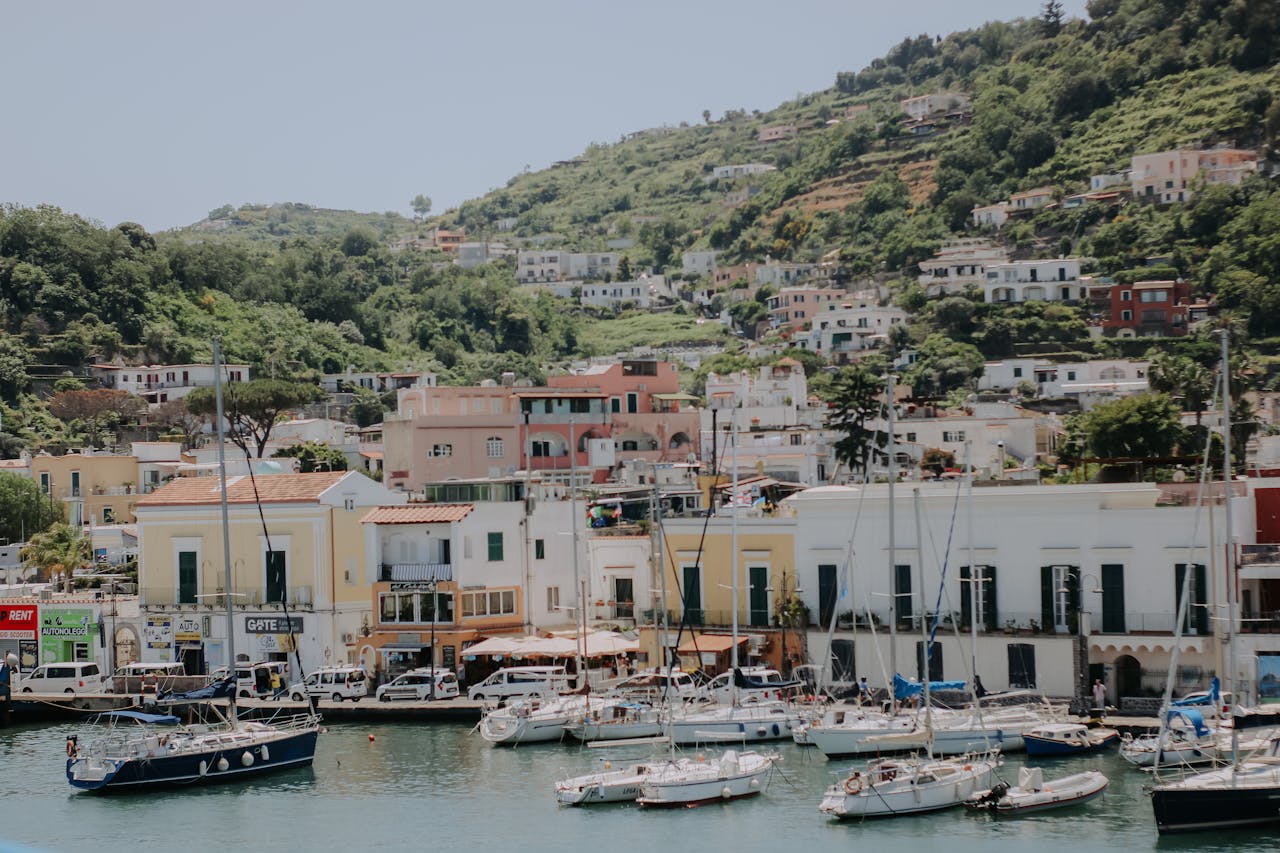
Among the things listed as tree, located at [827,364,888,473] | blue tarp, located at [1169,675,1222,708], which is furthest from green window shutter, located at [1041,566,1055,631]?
tree, located at [827,364,888,473]

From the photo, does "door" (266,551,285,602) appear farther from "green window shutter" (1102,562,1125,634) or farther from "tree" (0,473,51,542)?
"tree" (0,473,51,542)

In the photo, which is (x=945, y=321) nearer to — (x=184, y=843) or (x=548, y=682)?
(x=548, y=682)

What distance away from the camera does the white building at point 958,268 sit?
143m

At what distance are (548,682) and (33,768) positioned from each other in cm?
1229

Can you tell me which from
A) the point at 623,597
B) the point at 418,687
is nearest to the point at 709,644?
the point at 623,597

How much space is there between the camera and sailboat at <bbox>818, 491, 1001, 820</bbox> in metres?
34.6

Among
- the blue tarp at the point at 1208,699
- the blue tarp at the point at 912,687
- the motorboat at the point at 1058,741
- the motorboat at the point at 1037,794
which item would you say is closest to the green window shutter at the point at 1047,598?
the blue tarp at the point at 912,687

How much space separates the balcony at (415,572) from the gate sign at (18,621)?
1061 centimetres

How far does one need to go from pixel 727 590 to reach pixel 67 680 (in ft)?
61.6

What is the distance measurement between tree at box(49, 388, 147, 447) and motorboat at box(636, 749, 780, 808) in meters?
77.4

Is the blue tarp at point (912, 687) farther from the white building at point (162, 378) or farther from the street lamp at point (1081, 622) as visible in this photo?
the white building at point (162, 378)

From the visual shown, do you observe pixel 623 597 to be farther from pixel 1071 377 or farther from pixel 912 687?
pixel 1071 377

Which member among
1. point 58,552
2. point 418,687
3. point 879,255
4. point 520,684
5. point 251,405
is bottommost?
point 418,687

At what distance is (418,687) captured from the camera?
4850 cm
